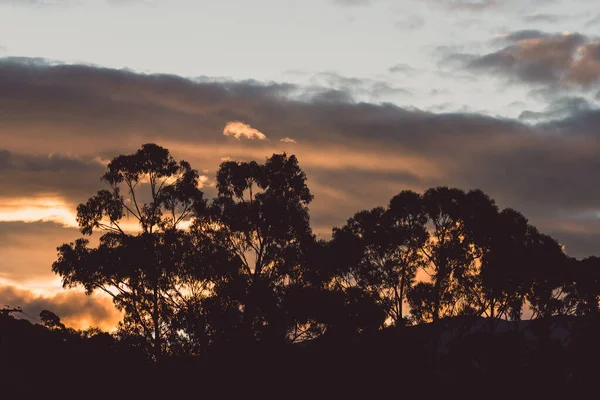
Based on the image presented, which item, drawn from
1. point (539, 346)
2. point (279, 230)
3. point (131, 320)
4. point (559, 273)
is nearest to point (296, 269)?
point (279, 230)

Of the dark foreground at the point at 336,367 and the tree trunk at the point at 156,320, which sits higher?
the tree trunk at the point at 156,320

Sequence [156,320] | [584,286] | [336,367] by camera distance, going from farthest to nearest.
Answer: [584,286]
[336,367]
[156,320]

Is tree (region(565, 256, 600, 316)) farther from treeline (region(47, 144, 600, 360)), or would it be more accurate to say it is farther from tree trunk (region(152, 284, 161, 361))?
tree trunk (region(152, 284, 161, 361))

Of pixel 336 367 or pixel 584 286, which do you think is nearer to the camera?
pixel 336 367

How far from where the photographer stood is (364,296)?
269ft

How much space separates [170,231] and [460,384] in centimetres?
3235

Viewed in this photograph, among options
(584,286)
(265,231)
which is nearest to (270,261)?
(265,231)

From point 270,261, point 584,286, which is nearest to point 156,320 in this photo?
point 270,261

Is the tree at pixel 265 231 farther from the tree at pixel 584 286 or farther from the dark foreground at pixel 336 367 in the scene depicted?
the tree at pixel 584 286

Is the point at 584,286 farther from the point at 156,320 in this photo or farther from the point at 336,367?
the point at 156,320

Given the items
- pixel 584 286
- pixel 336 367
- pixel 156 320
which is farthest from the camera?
pixel 584 286

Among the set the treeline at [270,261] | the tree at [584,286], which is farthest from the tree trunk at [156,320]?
the tree at [584,286]

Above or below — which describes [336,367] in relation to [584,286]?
below

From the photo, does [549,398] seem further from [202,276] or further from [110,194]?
[110,194]
